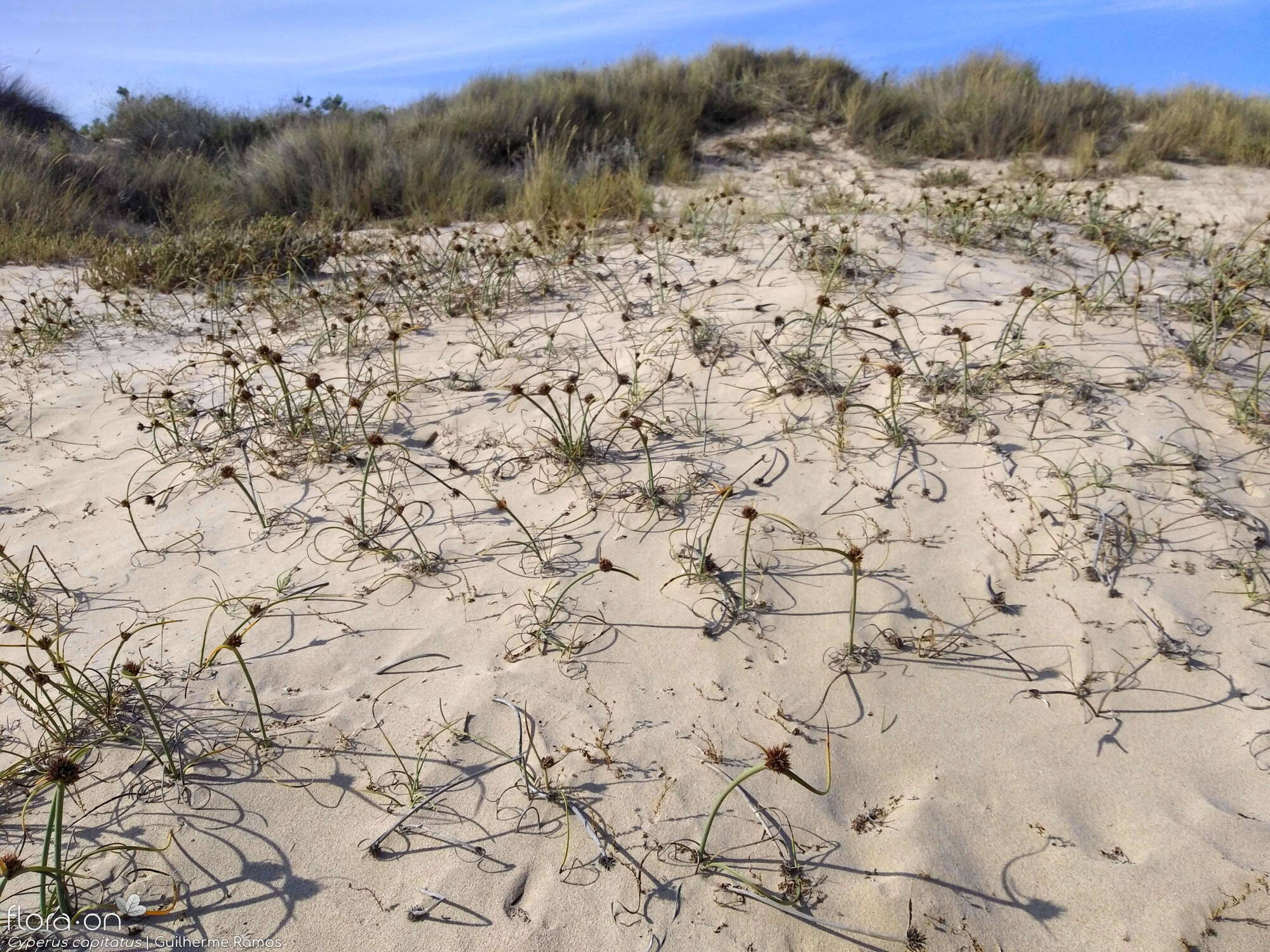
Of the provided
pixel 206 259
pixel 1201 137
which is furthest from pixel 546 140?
pixel 1201 137

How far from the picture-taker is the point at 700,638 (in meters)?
2.47

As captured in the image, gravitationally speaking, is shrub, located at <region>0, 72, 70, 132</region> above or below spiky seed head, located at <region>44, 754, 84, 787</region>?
above

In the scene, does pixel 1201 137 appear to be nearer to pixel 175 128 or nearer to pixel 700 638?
pixel 700 638

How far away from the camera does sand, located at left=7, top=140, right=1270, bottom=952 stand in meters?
1.81

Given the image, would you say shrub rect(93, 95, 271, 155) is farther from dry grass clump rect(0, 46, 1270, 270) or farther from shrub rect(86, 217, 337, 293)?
shrub rect(86, 217, 337, 293)

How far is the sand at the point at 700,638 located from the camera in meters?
1.81

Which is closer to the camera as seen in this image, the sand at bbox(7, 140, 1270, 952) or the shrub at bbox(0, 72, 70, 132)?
the sand at bbox(7, 140, 1270, 952)

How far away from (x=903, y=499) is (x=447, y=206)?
5.25 m

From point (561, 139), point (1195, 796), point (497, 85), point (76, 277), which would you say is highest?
point (497, 85)

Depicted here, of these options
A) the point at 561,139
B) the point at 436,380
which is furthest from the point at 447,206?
the point at 436,380

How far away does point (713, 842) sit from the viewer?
6.21 feet

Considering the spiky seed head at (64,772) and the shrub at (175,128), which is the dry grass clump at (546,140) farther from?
the spiky seed head at (64,772)

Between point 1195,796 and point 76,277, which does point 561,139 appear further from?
point 1195,796

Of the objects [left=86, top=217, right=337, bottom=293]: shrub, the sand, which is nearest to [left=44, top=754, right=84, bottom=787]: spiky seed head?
the sand
